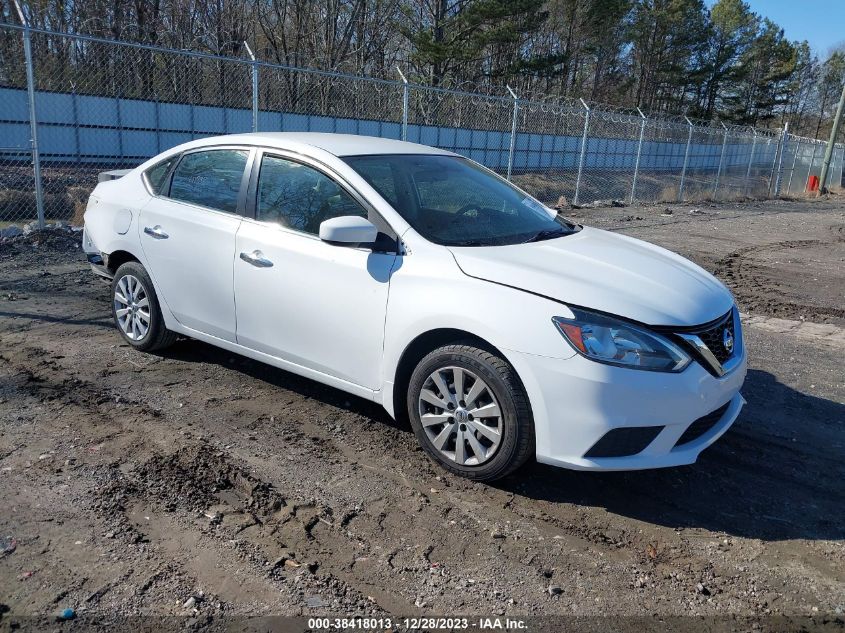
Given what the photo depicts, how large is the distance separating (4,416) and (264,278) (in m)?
1.75

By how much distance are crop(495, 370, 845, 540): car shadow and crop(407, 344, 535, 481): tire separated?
0.24 meters

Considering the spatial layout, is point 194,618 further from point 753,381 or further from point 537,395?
point 753,381

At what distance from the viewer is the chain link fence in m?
12.3

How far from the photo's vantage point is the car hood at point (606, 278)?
3.35 meters

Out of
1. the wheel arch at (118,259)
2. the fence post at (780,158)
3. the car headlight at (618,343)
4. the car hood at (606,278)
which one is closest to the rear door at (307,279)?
the car hood at (606,278)

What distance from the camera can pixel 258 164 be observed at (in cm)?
447

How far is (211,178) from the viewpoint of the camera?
15.6 feet

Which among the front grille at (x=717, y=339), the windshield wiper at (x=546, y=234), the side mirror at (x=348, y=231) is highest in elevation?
the side mirror at (x=348, y=231)

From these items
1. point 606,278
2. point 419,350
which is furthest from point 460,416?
point 606,278

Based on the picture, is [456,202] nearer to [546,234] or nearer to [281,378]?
[546,234]

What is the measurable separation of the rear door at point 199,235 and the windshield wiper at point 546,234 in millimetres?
1841

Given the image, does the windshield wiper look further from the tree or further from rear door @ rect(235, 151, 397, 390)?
the tree

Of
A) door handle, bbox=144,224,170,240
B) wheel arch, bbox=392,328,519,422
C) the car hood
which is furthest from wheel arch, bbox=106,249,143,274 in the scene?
the car hood

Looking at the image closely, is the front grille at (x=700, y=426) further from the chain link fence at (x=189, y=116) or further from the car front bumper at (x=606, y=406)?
the chain link fence at (x=189, y=116)
